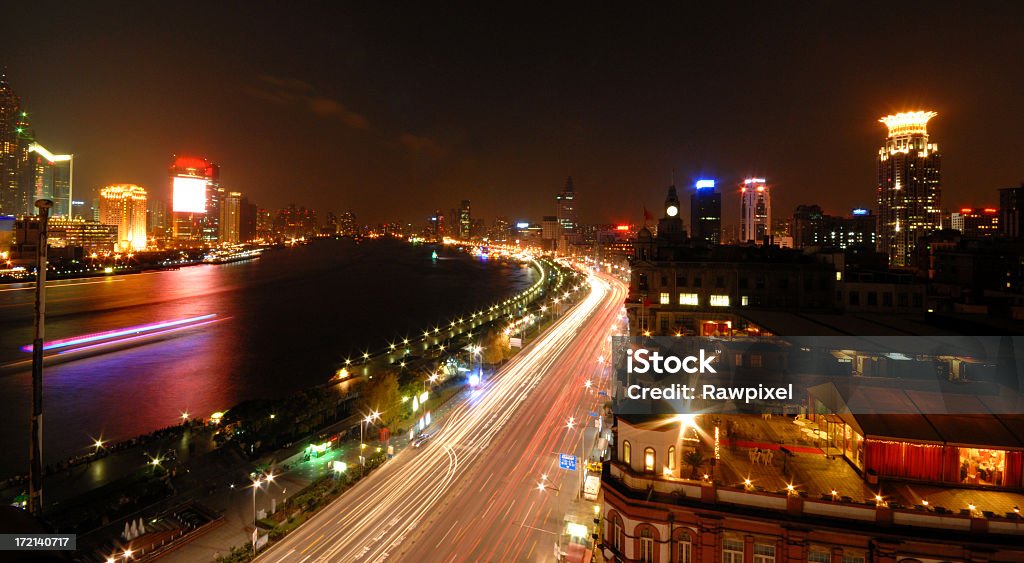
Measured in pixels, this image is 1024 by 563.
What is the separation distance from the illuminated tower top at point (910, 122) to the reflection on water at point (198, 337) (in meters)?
51.7

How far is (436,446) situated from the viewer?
606 inches

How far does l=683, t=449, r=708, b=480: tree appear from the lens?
659 centimetres

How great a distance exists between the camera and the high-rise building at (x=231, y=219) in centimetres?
15943

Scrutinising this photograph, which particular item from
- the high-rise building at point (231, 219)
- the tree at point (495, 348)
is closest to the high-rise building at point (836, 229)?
the tree at point (495, 348)

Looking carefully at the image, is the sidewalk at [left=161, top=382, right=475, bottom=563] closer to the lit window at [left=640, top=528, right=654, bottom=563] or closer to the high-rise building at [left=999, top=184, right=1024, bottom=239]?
the lit window at [left=640, top=528, right=654, bottom=563]

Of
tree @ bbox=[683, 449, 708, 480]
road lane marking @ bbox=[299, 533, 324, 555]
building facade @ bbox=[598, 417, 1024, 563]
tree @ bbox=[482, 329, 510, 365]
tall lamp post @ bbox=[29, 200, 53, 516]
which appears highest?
tall lamp post @ bbox=[29, 200, 53, 516]

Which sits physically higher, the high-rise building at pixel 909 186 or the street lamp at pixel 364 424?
the high-rise building at pixel 909 186

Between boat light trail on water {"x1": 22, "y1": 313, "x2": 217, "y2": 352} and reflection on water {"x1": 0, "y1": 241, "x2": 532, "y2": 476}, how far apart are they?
1.67 metres

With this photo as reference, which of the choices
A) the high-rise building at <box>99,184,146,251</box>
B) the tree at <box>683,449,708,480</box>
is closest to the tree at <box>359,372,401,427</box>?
the tree at <box>683,449,708,480</box>

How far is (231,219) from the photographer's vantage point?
166 metres

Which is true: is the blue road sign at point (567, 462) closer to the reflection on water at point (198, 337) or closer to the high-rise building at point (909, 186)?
the reflection on water at point (198, 337)

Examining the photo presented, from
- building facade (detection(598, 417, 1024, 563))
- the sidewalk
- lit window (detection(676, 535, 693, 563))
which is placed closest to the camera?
building facade (detection(598, 417, 1024, 563))

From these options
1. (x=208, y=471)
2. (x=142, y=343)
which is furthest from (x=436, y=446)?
(x=142, y=343)

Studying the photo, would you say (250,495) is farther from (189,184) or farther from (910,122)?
(189,184)
